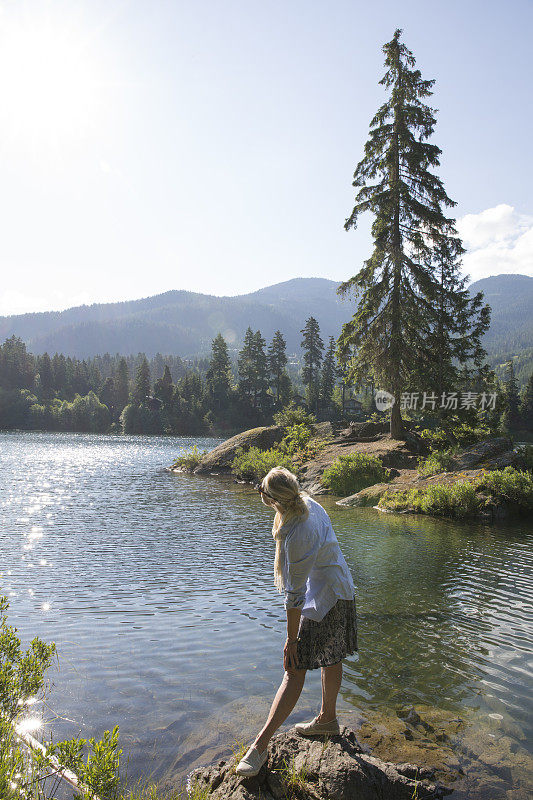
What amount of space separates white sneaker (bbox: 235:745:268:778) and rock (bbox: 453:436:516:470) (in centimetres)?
1569

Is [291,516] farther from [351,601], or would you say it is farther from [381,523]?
[381,523]

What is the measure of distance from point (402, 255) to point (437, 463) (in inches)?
413

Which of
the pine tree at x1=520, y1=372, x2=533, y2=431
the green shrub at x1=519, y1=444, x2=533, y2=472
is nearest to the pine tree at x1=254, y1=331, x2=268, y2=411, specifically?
the pine tree at x1=520, y1=372, x2=533, y2=431

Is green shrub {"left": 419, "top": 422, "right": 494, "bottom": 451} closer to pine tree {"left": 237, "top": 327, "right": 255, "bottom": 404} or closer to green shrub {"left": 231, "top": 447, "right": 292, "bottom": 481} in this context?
green shrub {"left": 231, "top": 447, "right": 292, "bottom": 481}

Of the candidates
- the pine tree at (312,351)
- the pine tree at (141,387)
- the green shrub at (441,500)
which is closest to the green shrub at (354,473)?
the green shrub at (441,500)

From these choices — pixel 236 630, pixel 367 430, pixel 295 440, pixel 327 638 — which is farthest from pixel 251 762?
pixel 295 440

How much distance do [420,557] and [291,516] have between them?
786 centimetres

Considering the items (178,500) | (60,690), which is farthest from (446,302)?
(60,690)

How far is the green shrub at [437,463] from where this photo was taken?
18531 millimetres

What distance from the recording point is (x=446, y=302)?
25.2m

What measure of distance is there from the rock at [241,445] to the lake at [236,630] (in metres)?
16.5

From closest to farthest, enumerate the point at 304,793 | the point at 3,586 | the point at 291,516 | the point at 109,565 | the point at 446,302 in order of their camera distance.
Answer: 1. the point at 304,793
2. the point at 291,516
3. the point at 3,586
4. the point at 109,565
5. the point at 446,302

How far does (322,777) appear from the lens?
3.43 metres

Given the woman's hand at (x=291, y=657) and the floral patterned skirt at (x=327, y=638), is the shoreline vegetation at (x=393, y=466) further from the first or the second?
the woman's hand at (x=291, y=657)
